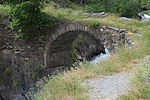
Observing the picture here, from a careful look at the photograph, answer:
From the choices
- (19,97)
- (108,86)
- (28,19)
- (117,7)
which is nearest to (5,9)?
(28,19)

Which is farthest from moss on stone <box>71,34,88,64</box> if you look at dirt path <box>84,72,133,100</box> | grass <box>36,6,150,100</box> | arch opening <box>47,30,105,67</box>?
dirt path <box>84,72,133,100</box>

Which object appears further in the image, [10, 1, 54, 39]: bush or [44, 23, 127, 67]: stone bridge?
[10, 1, 54, 39]: bush

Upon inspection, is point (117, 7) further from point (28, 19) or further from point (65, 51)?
point (28, 19)

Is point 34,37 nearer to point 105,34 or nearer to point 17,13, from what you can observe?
point 17,13

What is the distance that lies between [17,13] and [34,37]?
4.90ft

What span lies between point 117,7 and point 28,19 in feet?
22.4

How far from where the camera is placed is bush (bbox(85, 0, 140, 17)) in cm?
1781

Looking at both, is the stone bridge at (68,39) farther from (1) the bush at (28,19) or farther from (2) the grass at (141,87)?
(2) the grass at (141,87)

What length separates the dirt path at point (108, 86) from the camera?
5.25 m

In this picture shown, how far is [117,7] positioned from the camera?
18.2 m

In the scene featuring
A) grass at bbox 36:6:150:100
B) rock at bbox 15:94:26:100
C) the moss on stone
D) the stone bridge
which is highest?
grass at bbox 36:6:150:100

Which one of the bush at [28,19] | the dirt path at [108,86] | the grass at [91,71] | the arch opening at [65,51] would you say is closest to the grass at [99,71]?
the grass at [91,71]

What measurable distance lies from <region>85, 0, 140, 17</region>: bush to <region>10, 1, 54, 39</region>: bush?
193 inches

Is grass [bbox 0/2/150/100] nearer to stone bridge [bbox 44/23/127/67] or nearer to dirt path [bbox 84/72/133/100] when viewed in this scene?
dirt path [bbox 84/72/133/100]
